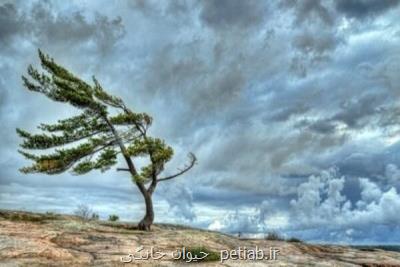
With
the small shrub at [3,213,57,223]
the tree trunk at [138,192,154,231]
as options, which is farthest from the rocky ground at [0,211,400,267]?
the tree trunk at [138,192,154,231]

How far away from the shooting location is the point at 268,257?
2041 cm

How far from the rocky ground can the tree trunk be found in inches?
153

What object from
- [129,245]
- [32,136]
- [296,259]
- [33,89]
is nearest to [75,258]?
[129,245]

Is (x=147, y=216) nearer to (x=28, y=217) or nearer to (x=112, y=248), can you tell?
(x=28, y=217)

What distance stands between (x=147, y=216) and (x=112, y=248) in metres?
10.0

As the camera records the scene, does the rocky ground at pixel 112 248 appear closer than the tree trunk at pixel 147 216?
Yes

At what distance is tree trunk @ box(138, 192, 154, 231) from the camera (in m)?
28.8

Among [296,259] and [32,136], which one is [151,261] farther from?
[32,136]

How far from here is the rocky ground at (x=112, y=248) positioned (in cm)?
1678

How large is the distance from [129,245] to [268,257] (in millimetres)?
5943

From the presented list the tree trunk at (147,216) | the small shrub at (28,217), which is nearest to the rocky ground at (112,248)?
the small shrub at (28,217)

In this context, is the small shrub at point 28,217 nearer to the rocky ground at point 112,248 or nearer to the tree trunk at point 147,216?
the rocky ground at point 112,248

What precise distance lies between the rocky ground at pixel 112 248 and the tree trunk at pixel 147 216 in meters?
3.89

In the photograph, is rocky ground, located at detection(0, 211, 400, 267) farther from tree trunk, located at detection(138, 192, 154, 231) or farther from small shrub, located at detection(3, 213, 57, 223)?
tree trunk, located at detection(138, 192, 154, 231)
